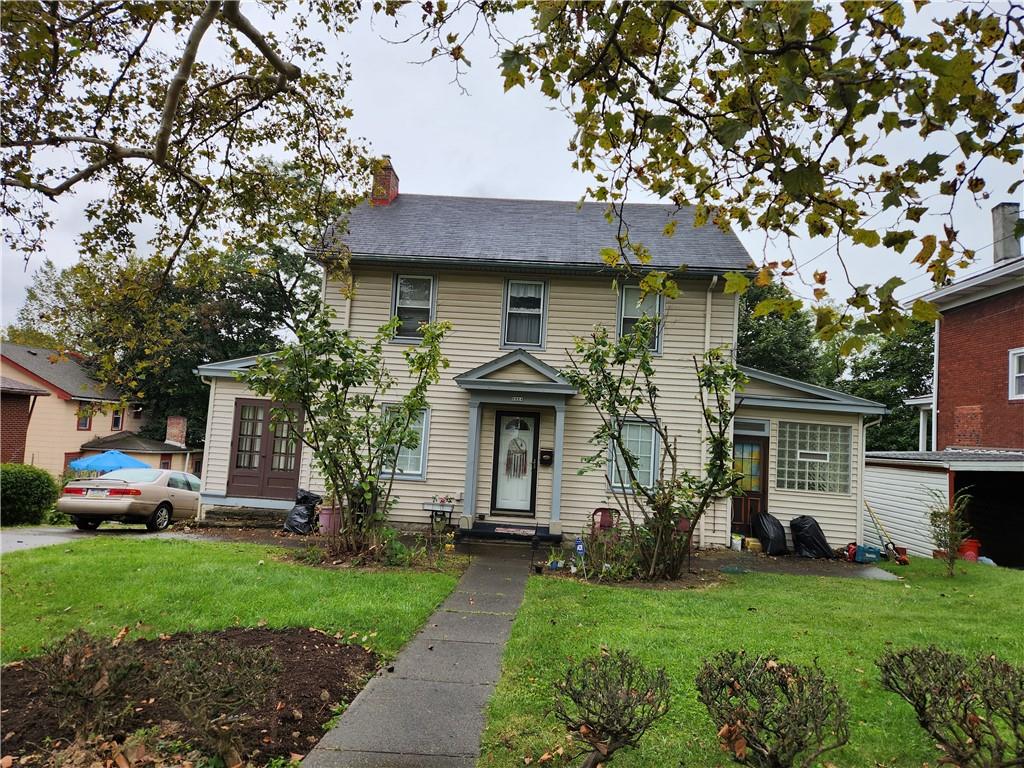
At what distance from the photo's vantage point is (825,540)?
11672mm

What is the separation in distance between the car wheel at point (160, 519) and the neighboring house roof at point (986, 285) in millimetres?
18606

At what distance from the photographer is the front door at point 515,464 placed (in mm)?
12297

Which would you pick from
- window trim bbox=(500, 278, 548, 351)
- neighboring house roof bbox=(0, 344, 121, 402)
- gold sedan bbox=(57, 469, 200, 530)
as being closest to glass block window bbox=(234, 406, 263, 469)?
gold sedan bbox=(57, 469, 200, 530)

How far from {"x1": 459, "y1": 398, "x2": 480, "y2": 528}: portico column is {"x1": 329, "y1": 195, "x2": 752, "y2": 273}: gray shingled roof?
3154mm

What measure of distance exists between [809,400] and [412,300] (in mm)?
8819

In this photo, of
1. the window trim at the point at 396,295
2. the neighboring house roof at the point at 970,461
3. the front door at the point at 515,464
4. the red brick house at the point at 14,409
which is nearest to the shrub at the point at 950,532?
the neighboring house roof at the point at 970,461

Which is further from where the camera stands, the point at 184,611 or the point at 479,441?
the point at 479,441

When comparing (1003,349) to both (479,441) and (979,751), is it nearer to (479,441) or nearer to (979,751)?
(479,441)

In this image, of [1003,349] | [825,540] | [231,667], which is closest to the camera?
[231,667]

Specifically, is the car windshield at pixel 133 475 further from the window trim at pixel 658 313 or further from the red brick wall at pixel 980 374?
the red brick wall at pixel 980 374

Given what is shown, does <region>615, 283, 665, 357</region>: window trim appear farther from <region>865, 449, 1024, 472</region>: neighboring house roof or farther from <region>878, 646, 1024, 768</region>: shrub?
<region>878, 646, 1024, 768</region>: shrub

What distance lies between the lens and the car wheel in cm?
1258

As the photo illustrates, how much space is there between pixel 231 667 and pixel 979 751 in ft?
12.5

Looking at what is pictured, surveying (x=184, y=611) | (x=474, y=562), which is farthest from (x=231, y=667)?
(x=474, y=562)
